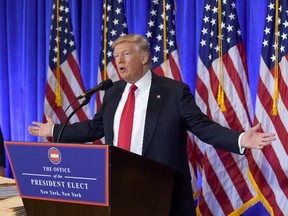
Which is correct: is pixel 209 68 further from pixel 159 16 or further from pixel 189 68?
pixel 159 16

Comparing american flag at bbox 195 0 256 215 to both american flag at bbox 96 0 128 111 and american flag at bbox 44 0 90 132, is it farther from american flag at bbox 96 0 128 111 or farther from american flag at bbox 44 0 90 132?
american flag at bbox 44 0 90 132

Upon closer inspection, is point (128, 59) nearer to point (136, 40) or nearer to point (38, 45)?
point (136, 40)

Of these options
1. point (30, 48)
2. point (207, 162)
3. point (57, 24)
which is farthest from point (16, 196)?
point (30, 48)

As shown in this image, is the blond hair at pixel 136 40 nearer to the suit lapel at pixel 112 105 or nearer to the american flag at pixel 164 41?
the suit lapel at pixel 112 105

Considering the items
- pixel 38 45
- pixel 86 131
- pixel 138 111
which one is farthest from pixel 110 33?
pixel 138 111

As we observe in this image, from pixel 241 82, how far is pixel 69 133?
1523 mm

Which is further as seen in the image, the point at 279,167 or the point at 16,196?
the point at 279,167

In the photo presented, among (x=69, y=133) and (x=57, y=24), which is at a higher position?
(x=57, y=24)

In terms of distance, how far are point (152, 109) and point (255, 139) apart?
60 cm

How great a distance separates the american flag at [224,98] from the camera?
12.3 feet

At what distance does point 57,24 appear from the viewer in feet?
15.0

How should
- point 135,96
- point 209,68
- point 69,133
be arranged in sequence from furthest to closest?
point 209,68
point 69,133
point 135,96

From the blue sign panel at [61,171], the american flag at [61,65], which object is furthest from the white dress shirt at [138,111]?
the american flag at [61,65]

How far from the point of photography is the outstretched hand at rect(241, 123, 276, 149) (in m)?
2.18
